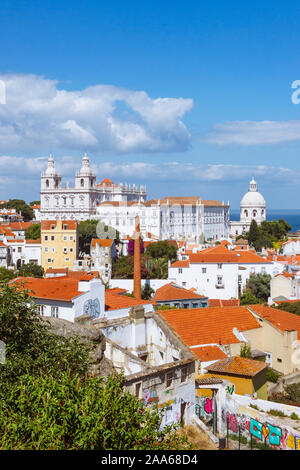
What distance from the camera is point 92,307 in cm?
2017

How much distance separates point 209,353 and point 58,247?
1736 inches

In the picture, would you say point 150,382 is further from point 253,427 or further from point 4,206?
point 4,206

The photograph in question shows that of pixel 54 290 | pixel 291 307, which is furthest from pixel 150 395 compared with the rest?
pixel 291 307

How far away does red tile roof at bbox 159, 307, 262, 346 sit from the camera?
54.1 ft

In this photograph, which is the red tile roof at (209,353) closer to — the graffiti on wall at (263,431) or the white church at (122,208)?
the graffiti on wall at (263,431)

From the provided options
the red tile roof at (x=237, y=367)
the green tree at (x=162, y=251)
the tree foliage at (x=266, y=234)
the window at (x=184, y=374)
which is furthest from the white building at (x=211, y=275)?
the tree foliage at (x=266, y=234)

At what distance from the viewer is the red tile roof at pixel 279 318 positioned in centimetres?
1856

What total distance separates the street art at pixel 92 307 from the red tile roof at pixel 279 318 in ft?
18.9

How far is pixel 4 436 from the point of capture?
22.0 feet

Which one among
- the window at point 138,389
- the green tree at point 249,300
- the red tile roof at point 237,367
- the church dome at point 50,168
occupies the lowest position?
the green tree at point 249,300

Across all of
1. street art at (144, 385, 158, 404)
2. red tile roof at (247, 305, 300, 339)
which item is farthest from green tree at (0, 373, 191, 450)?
red tile roof at (247, 305, 300, 339)

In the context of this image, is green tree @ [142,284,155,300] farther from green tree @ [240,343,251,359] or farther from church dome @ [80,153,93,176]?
church dome @ [80,153,93,176]

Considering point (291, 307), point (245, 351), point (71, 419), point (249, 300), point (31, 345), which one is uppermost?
point (31, 345)

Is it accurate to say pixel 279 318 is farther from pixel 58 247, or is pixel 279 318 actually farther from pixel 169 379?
pixel 58 247
